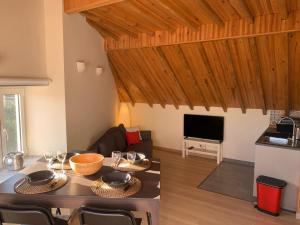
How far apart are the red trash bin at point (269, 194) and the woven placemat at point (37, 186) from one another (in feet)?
8.70

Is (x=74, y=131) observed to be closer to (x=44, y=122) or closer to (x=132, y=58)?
(x=44, y=122)

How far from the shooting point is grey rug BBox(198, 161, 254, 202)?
12.4ft

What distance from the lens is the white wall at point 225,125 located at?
499cm

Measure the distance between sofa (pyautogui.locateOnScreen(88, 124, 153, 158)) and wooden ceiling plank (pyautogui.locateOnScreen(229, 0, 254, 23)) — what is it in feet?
9.21

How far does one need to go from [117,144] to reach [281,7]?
3.43 m

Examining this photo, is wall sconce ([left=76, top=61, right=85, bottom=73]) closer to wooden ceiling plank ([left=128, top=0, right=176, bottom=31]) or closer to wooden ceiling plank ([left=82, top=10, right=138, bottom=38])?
wooden ceiling plank ([left=82, top=10, right=138, bottom=38])

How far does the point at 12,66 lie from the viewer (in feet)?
9.48

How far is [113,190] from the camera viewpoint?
170cm

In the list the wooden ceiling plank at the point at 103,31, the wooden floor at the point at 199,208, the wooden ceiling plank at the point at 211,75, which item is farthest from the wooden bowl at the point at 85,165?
the wooden ceiling plank at the point at 103,31

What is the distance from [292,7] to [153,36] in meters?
2.04

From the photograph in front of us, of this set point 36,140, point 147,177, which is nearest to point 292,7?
point 147,177

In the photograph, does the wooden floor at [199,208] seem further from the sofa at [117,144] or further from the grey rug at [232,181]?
the sofa at [117,144]

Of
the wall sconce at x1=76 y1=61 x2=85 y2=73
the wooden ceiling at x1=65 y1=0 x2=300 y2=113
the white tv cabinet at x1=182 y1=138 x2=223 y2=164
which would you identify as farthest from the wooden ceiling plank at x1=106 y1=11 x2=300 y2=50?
the white tv cabinet at x1=182 y1=138 x2=223 y2=164

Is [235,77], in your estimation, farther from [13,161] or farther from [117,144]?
[13,161]
